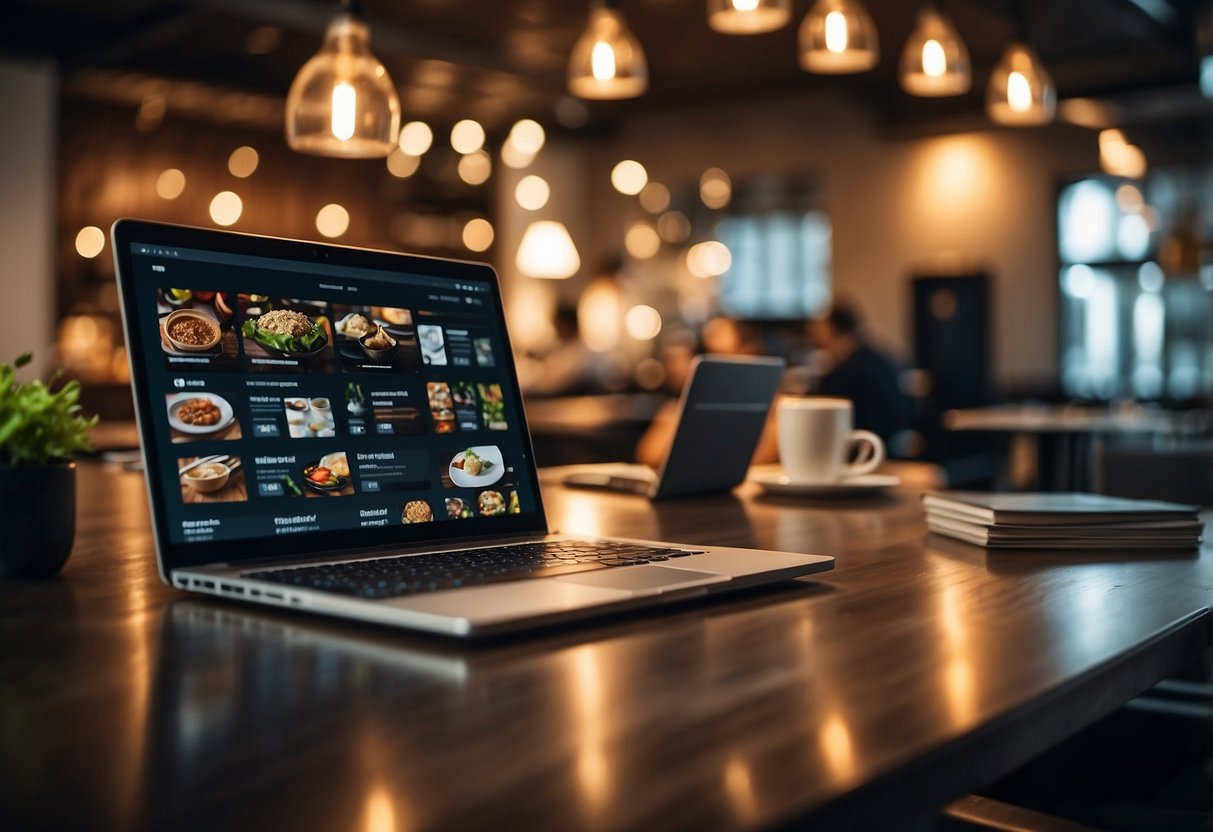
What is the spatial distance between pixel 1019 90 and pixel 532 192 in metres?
8.22

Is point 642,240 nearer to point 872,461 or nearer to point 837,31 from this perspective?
point 837,31

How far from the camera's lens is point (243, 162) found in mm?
9023

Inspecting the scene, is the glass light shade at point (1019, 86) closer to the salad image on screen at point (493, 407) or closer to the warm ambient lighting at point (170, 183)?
the salad image on screen at point (493, 407)

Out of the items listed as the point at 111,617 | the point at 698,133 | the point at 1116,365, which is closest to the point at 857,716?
the point at 111,617

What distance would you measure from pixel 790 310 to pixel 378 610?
10335 mm

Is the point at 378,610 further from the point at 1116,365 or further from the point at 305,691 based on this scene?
the point at 1116,365

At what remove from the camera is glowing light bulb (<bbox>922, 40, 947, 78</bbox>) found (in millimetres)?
2949

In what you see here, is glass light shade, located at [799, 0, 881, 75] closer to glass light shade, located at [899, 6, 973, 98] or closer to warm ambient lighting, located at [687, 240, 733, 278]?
glass light shade, located at [899, 6, 973, 98]

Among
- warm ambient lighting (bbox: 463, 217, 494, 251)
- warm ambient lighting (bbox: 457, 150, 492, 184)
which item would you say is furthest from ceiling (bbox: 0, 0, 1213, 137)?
warm ambient lighting (bbox: 463, 217, 494, 251)

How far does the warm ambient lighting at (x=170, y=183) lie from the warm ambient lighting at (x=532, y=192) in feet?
10.7

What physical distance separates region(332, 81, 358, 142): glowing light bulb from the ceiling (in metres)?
5.28

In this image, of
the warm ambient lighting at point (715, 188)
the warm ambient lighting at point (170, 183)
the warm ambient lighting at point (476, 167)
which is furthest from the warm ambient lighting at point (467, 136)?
the warm ambient lighting at point (170, 183)

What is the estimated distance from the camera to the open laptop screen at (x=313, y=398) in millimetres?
979

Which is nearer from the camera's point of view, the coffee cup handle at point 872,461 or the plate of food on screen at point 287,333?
the plate of food on screen at point 287,333
